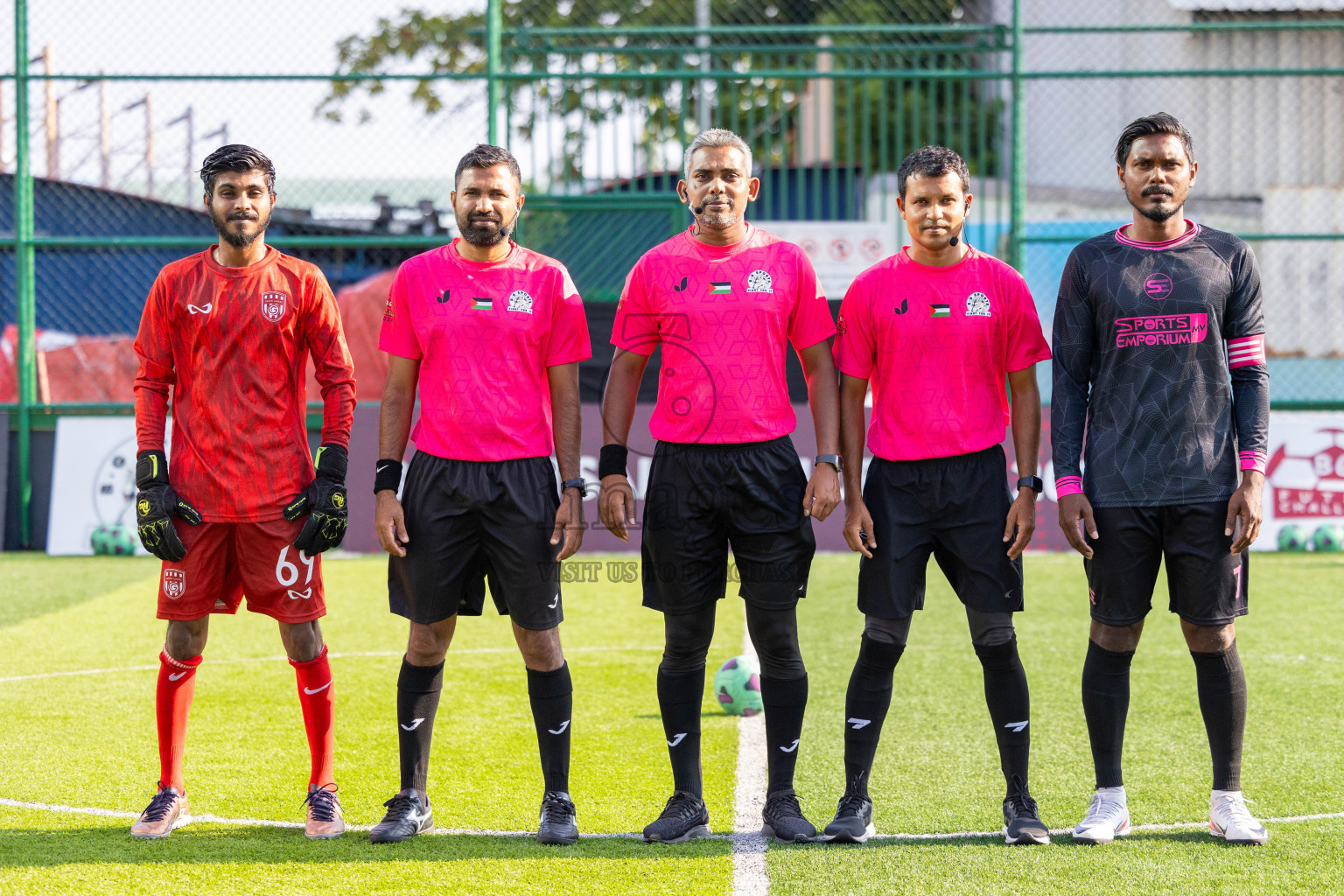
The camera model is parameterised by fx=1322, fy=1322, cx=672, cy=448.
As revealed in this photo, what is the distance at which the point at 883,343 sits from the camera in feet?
13.5

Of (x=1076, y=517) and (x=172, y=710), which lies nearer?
(x=1076, y=517)

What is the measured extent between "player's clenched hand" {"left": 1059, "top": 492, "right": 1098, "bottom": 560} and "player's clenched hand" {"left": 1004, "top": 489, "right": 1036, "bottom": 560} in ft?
0.34

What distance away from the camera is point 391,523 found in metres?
4.03

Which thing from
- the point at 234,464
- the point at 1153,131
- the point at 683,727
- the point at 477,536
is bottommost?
the point at 683,727

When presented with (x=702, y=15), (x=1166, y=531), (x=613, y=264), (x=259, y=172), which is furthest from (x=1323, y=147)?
(x=259, y=172)

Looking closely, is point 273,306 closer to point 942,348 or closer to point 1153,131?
point 942,348

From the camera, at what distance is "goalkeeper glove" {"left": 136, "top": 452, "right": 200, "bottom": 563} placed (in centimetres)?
405

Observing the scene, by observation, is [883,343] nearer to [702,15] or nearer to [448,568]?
[448,568]

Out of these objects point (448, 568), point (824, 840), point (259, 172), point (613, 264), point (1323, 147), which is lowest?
point (824, 840)

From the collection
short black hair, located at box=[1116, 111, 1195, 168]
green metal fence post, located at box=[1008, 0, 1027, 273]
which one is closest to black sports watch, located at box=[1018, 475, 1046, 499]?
short black hair, located at box=[1116, 111, 1195, 168]

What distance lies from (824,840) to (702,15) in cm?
1431

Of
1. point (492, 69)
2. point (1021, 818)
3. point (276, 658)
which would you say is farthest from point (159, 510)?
point (492, 69)

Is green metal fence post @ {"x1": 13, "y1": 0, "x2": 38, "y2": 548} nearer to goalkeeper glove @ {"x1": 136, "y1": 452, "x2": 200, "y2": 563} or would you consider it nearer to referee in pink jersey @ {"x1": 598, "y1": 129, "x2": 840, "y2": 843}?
goalkeeper glove @ {"x1": 136, "y1": 452, "x2": 200, "y2": 563}

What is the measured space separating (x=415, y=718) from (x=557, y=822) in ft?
1.82
